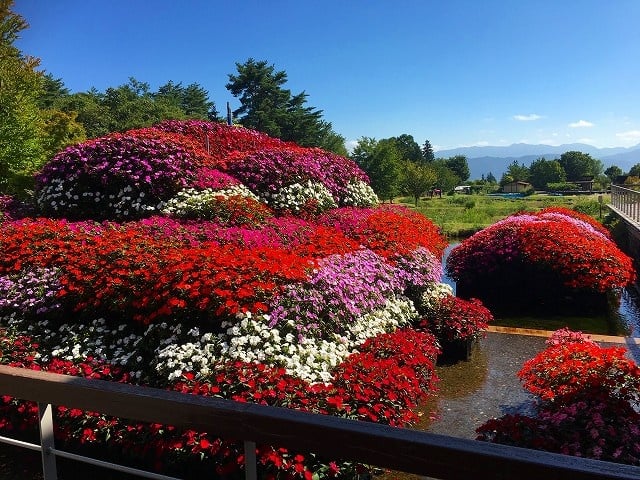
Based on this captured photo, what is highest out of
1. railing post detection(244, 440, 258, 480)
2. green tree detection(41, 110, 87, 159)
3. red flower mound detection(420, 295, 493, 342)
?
green tree detection(41, 110, 87, 159)

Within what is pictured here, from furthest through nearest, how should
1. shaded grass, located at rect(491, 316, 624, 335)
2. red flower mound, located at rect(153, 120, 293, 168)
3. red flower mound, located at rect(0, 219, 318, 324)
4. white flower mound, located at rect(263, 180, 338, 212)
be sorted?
red flower mound, located at rect(153, 120, 293, 168) < white flower mound, located at rect(263, 180, 338, 212) < shaded grass, located at rect(491, 316, 624, 335) < red flower mound, located at rect(0, 219, 318, 324)

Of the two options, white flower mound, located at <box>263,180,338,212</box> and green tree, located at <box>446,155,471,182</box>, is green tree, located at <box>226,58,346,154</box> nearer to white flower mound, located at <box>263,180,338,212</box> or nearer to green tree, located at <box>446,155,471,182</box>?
white flower mound, located at <box>263,180,338,212</box>

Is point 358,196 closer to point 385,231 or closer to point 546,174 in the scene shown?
point 385,231

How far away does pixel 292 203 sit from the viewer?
342 inches

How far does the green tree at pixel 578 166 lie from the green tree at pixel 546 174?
6.96 metres

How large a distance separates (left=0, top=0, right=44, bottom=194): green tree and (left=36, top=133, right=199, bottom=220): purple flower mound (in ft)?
21.2

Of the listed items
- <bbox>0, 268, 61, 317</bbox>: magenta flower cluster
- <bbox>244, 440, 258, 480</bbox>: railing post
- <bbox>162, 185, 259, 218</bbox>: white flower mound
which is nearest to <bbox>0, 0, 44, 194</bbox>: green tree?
<bbox>162, 185, 259, 218</bbox>: white flower mound

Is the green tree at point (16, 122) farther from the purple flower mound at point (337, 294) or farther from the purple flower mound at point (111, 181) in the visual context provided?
the purple flower mound at point (337, 294)

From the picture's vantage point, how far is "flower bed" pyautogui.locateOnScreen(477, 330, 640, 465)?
302 centimetres

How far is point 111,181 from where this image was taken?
784cm

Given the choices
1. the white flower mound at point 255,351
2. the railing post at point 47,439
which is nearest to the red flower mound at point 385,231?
the white flower mound at point 255,351

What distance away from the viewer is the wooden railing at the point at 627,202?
15.3 m

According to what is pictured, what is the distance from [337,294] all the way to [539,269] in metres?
5.72

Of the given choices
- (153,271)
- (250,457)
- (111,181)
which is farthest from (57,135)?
(250,457)
